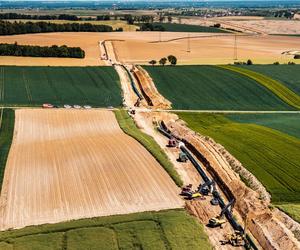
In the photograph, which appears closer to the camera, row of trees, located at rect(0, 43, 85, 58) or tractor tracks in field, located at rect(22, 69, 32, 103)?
tractor tracks in field, located at rect(22, 69, 32, 103)

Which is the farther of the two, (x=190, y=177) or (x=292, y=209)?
(x=190, y=177)

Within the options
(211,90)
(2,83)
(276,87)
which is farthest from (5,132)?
(276,87)

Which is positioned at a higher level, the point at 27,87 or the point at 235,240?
the point at 27,87

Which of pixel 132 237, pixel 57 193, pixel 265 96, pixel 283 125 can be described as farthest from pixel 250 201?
pixel 265 96

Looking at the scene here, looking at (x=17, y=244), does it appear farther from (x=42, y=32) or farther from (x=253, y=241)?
(x=42, y=32)

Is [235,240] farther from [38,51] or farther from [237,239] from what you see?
[38,51]

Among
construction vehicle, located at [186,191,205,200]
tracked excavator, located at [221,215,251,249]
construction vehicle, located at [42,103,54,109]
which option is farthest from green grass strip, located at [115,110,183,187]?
construction vehicle, located at [42,103,54,109]

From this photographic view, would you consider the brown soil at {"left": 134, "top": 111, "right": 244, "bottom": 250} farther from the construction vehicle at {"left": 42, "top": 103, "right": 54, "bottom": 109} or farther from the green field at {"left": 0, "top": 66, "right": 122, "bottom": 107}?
the construction vehicle at {"left": 42, "top": 103, "right": 54, "bottom": 109}
